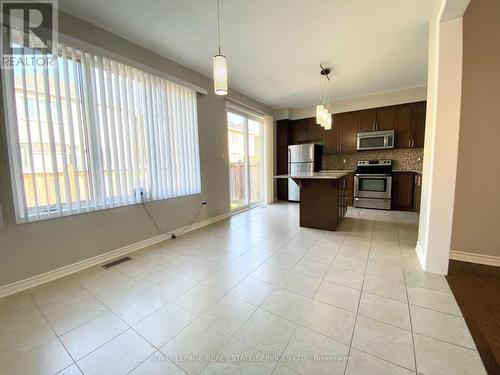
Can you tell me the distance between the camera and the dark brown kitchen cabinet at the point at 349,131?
5121 mm

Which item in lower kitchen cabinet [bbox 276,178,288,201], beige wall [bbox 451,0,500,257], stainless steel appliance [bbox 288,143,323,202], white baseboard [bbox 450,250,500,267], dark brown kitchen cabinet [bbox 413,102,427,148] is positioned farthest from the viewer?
lower kitchen cabinet [bbox 276,178,288,201]

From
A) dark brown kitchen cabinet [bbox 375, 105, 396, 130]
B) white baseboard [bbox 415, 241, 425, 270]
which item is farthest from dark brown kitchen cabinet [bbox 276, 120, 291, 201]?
white baseboard [bbox 415, 241, 425, 270]

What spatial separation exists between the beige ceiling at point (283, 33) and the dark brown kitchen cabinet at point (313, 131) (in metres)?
1.74

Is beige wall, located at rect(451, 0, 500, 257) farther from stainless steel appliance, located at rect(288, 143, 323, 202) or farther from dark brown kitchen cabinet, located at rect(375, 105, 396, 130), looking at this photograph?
stainless steel appliance, located at rect(288, 143, 323, 202)

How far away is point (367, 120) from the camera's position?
4.98m

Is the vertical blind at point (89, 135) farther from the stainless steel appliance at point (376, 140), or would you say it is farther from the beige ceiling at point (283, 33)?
the stainless steel appliance at point (376, 140)

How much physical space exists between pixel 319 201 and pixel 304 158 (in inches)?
85.8

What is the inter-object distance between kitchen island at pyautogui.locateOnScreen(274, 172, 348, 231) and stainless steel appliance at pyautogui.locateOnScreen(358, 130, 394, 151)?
2.03 m

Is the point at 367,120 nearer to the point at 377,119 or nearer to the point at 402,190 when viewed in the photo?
the point at 377,119

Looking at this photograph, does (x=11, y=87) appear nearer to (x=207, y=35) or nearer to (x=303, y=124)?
(x=207, y=35)

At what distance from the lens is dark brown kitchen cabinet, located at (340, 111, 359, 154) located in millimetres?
5121

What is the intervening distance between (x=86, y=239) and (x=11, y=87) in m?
1.55

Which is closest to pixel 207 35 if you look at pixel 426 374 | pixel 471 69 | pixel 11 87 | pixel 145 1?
pixel 145 1

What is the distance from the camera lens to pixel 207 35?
8.46 feet
